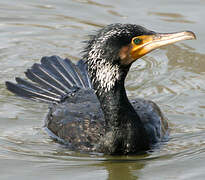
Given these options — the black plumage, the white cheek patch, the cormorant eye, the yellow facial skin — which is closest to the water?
→ the black plumage

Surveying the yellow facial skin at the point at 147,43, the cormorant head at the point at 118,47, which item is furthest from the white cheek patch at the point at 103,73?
the yellow facial skin at the point at 147,43

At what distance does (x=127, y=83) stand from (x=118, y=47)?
258 centimetres

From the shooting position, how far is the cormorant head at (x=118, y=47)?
714cm

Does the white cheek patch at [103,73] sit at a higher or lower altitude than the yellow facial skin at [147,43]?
lower

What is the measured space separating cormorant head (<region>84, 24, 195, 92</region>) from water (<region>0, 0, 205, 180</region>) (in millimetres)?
982

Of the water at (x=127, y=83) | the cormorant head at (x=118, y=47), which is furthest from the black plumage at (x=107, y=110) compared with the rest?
the water at (x=127, y=83)

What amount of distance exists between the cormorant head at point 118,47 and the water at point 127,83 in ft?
3.22

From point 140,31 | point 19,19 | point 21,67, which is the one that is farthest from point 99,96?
point 19,19

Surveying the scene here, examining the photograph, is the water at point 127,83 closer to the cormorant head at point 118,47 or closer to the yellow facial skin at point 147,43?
the cormorant head at point 118,47

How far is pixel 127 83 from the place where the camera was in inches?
381

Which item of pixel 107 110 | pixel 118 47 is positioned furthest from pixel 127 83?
pixel 118 47

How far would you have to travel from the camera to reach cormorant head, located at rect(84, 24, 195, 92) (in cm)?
714

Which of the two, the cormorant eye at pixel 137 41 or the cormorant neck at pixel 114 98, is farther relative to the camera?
the cormorant neck at pixel 114 98

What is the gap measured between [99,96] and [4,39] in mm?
4192
